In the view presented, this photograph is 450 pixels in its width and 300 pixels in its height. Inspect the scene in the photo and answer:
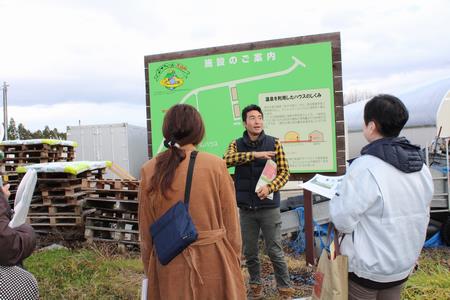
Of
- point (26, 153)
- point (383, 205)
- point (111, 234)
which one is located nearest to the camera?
point (383, 205)

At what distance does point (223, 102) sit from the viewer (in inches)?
224

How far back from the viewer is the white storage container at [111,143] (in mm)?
14188

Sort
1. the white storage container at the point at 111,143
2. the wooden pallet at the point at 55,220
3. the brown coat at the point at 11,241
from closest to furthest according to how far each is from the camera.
Result: the brown coat at the point at 11,241 < the wooden pallet at the point at 55,220 < the white storage container at the point at 111,143

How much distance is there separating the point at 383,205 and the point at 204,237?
3.25ft

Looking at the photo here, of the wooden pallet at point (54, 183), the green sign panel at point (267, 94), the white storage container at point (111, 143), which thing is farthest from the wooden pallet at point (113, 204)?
the white storage container at point (111, 143)

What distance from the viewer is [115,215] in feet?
21.9

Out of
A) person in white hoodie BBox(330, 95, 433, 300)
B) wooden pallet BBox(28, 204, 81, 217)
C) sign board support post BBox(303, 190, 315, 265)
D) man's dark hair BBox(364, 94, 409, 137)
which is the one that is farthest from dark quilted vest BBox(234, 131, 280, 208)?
wooden pallet BBox(28, 204, 81, 217)

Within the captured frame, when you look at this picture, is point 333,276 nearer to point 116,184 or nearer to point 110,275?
point 110,275

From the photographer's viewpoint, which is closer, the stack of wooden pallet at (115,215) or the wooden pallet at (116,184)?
the stack of wooden pallet at (115,215)

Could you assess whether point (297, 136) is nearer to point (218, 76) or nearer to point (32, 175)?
point (218, 76)

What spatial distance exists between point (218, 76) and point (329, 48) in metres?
1.56

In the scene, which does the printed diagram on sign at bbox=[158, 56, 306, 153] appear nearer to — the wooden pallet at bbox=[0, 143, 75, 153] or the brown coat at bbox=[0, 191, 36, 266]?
the brown coat at bbox=[0, 191, 36, 266]

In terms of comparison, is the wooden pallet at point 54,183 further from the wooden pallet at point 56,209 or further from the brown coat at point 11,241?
the brown coat at point 11,241

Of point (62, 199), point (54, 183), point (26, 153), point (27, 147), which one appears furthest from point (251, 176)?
point (26, 153)
